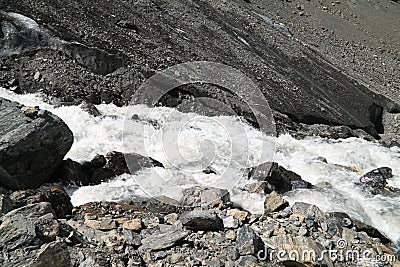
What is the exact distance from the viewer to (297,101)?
13.6 metres

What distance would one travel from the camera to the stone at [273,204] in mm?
6479

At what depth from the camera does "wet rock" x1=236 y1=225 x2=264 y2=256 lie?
4.77 m

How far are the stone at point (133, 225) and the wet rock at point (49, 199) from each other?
1.00m

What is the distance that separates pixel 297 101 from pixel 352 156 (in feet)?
9.93

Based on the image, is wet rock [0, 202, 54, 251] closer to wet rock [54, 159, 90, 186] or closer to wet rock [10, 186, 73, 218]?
wet rock [10, 186, 73, 218]

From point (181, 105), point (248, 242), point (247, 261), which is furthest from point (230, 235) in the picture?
point (181, 105)

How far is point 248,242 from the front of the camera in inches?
191

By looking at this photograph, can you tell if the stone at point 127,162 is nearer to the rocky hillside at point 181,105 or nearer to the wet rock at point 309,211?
the rocky hillside at point 181,105

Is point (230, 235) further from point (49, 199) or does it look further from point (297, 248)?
point (49, 199)

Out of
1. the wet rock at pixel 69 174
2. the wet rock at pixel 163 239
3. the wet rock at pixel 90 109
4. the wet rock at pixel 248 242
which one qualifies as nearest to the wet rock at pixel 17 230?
the wet rock at pixel 163 239

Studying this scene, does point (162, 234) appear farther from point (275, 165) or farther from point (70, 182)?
point (275, 165)

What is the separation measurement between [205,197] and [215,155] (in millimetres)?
3150

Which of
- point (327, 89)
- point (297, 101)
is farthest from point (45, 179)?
point (327, 89)

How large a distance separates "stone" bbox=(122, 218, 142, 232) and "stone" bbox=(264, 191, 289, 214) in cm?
222
